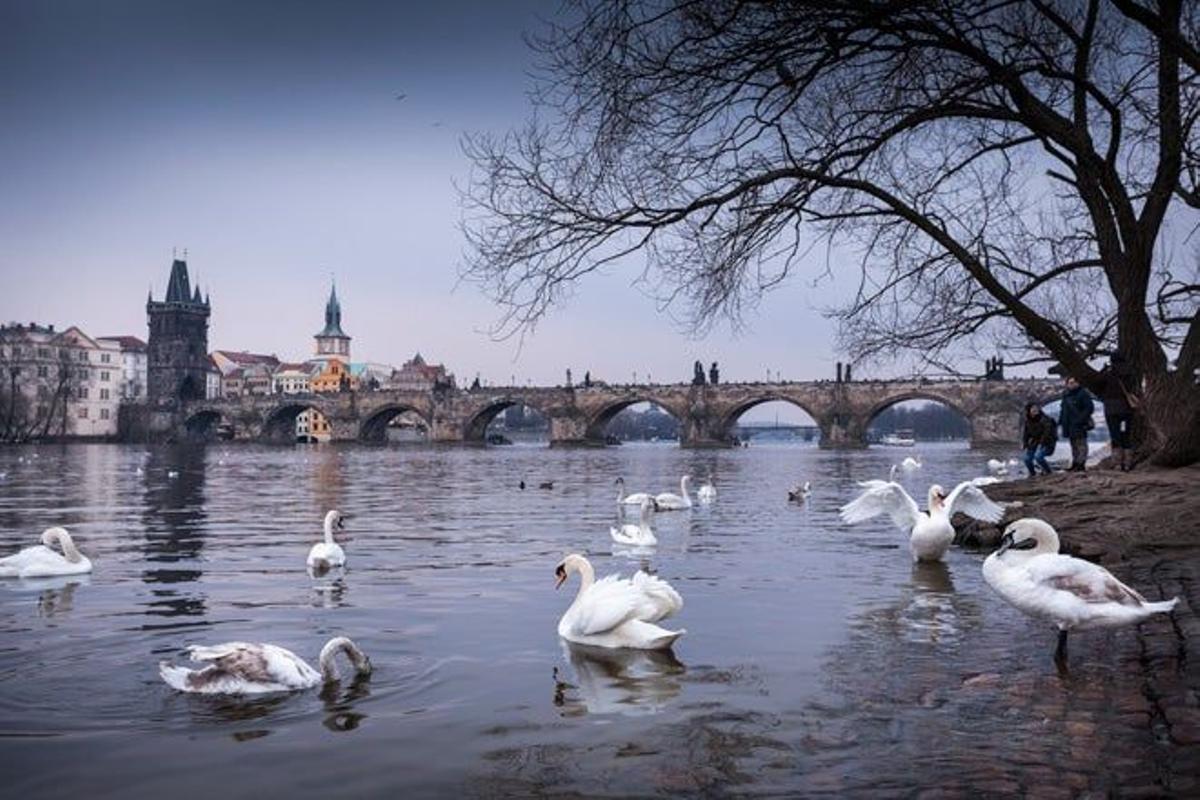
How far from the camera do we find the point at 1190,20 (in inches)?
397

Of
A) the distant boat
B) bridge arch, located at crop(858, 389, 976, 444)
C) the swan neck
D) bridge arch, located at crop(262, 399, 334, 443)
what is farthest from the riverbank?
the distant boat

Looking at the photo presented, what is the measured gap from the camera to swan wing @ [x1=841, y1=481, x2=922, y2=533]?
39.0ft

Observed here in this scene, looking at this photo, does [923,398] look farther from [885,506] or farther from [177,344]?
[177,344]

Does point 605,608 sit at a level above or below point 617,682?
above

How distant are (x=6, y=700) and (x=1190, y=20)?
10.7 m

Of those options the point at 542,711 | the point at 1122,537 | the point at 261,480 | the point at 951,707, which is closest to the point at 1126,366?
the point at 1122,537

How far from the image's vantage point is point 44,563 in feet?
33.6

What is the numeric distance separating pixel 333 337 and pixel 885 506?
18258 centimetres

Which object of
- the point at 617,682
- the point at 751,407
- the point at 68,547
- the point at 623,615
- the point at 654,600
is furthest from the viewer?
the point at 751,407

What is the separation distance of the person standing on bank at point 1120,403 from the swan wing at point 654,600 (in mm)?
7756

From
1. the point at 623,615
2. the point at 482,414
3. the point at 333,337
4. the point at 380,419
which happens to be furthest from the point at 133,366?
the point at 623,615

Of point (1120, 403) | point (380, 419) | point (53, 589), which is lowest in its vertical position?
point (53, 589)

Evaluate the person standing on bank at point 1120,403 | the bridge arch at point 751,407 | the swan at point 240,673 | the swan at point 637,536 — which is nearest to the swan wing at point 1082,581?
the swan at point 240,673

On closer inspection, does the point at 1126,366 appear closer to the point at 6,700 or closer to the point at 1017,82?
the point at 1017,82
